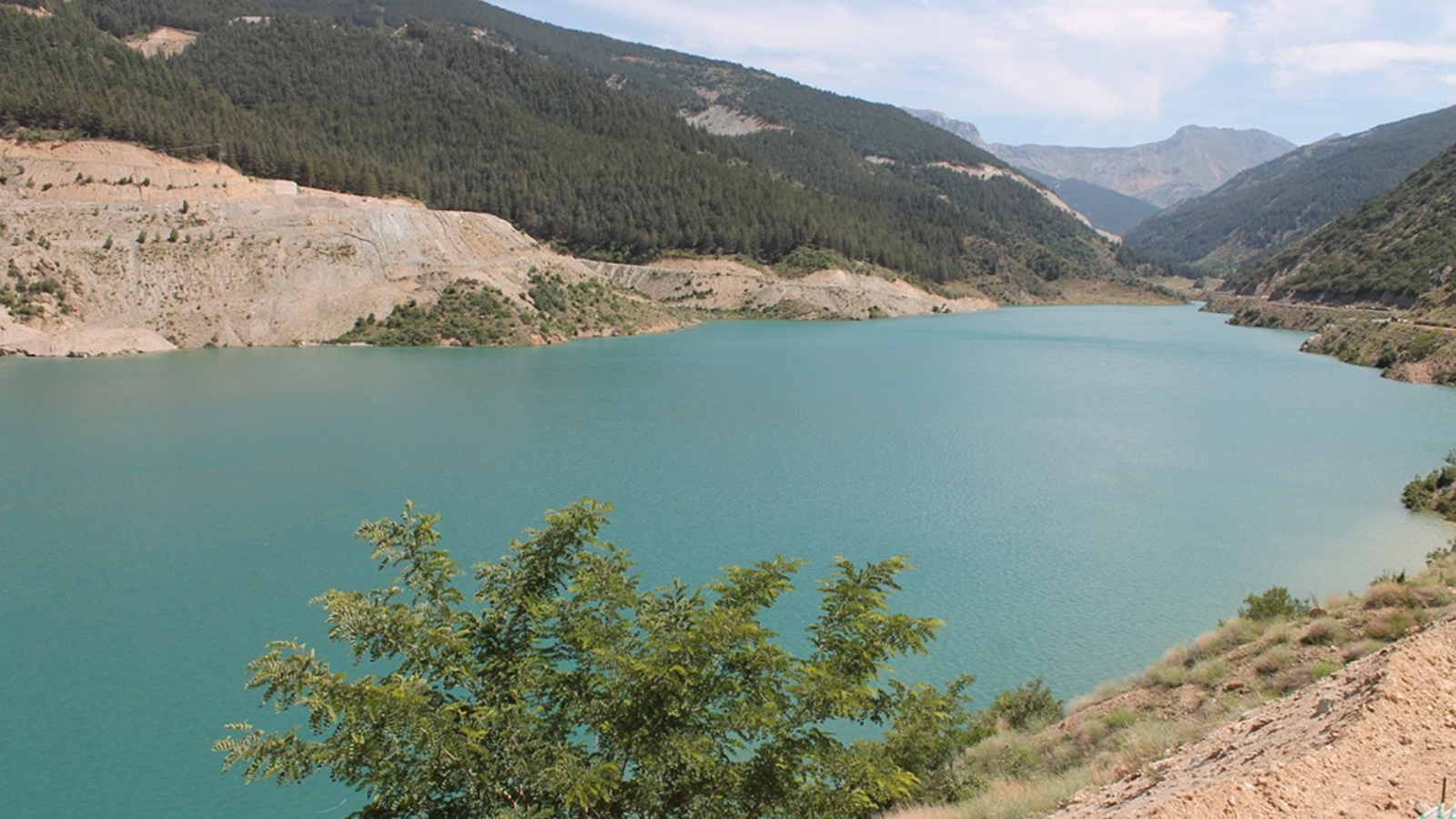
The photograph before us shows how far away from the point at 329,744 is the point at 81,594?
46.0 feet

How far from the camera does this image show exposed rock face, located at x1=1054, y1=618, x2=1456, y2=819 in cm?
620

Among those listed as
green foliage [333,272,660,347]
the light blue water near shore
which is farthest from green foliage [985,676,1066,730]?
green foliage [333,272,660,347]

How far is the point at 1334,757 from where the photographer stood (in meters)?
6.59

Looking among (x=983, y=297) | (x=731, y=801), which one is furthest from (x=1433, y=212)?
(x=731, y=801)

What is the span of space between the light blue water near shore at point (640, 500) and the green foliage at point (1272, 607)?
1890mm

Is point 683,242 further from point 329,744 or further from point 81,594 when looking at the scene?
point 329,744

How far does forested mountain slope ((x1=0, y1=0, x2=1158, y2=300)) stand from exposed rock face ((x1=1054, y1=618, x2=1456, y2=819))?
78.5 metres

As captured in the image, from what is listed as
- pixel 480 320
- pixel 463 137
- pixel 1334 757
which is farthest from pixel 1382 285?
pixel 463 137

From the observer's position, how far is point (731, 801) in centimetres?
842

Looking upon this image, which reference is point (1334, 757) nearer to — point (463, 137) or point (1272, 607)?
point (1272, 607)

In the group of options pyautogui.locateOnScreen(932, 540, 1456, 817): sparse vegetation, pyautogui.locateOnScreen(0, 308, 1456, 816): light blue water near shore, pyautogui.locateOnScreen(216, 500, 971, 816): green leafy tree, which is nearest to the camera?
pyautogui.locateOnScreen(216, 500, 971, 816): green leafy tree

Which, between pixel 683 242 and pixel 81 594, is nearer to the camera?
pixel 81 594

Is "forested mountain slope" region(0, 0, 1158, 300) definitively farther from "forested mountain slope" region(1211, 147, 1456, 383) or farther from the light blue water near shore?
"forested mountain slope" region(1211, 147, 1456, 383)

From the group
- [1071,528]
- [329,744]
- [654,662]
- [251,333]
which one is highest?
[654,662]
